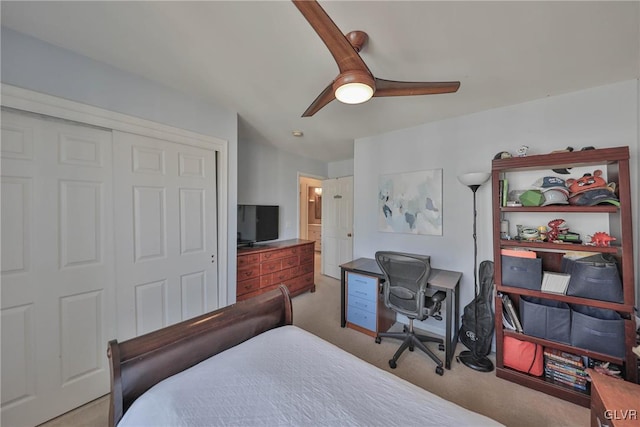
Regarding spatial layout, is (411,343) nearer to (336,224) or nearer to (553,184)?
(553,184)

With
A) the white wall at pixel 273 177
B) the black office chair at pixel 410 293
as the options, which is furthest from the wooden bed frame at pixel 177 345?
the white wall at pixel 273 177

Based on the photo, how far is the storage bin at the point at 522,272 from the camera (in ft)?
6.21

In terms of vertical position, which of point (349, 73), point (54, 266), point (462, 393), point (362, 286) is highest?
point (349, 73)

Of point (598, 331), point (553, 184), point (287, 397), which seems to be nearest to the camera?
point (287, 397)

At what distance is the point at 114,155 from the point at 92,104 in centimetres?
37

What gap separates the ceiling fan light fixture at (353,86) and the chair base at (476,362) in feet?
8.04

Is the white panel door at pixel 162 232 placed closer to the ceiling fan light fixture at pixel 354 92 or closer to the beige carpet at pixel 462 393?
the beige carpet at pixel 462 393

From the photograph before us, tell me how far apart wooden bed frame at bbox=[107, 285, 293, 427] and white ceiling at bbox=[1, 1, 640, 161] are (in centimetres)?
170

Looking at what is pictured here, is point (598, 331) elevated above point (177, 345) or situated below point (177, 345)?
below

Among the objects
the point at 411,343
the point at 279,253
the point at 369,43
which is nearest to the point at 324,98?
the point at 369,43

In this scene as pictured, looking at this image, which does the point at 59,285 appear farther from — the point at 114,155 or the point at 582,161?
the point at 582,161

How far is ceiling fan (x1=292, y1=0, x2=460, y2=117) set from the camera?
3.08 feet

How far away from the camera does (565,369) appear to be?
182cm

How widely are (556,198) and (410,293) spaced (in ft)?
4.52
